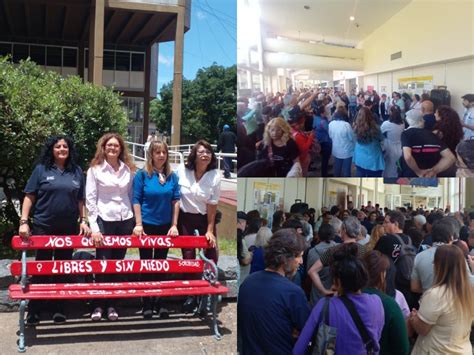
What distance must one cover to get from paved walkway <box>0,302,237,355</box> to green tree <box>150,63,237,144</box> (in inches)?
63.5

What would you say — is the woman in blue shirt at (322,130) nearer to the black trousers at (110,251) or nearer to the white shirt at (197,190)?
the white shirt at (197,190)

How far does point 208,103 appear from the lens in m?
5.21

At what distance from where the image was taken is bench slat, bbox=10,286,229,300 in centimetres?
378

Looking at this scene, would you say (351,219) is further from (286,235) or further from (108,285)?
(108,285)

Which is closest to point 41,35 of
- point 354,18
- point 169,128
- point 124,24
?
point 124,24

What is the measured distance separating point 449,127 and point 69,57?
67.3 ft

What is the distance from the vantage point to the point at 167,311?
4453 mm

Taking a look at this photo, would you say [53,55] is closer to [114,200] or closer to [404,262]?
[114,200]

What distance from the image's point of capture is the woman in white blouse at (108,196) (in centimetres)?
416

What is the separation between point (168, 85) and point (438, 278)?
5184 mm

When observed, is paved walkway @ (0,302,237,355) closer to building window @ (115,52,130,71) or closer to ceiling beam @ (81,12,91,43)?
ceiling beam @ (81,12,91,43)

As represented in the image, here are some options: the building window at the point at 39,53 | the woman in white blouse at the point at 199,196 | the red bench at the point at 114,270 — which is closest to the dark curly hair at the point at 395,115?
the woman in white blouse at the point at 199,196

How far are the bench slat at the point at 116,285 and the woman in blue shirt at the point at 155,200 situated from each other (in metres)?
0.25

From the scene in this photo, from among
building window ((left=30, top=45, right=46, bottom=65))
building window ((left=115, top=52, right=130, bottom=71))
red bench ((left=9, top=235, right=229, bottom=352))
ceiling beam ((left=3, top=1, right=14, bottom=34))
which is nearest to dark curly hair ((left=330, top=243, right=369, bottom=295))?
red bench ((left=9, top=235, right=229, bottom=352))
